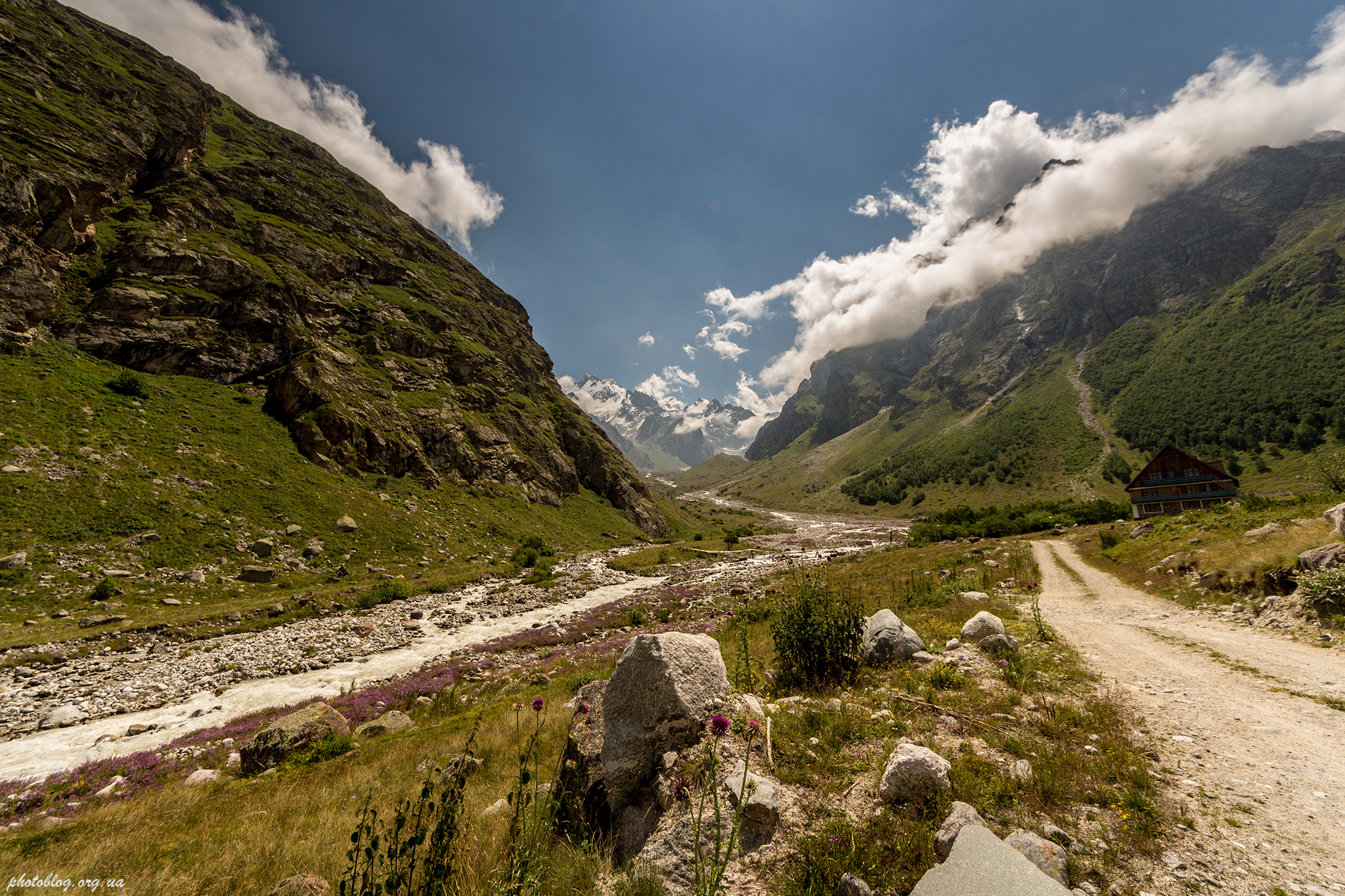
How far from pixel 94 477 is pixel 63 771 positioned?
80.7 feet

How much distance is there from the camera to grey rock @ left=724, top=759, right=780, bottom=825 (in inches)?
180

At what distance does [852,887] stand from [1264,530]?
2729 centimetres

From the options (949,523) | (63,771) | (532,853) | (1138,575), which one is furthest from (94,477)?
(949,523)

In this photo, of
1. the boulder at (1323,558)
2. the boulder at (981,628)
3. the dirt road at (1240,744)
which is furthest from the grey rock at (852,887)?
the boulder at (1323,558)

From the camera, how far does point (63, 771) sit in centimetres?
1045

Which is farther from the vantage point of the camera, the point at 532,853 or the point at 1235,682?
the point at 1235,682

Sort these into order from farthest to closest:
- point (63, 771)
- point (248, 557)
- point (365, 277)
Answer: point (365, 277), point (248, 557), point (63, 771)

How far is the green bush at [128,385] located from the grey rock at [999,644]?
54.2 meters

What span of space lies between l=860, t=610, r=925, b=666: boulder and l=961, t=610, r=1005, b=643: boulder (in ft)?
4.95

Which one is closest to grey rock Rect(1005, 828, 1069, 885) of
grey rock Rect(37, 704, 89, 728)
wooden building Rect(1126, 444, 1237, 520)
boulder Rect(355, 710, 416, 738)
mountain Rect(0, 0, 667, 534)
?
boulder Rect(355, 710, 416, 738)

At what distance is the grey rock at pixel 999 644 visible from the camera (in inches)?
405

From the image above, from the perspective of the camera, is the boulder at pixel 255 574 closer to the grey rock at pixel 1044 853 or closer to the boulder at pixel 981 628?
the boulder at pixel 981 628

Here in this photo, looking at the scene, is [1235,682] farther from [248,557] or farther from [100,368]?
[100,368]

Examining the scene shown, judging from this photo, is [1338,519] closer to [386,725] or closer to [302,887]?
[302,887]
